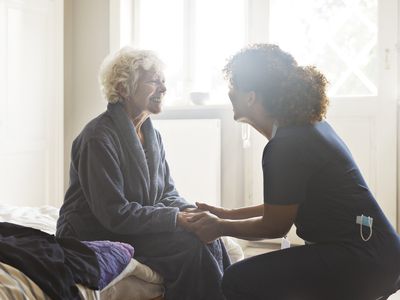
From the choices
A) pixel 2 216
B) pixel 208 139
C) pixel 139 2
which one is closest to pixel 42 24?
pixel 139 2

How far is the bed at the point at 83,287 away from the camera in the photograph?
46.4 inches

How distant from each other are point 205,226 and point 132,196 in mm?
312

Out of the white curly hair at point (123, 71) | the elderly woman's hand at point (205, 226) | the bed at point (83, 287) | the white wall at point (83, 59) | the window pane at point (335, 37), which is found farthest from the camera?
the white wall at point (83, 59)

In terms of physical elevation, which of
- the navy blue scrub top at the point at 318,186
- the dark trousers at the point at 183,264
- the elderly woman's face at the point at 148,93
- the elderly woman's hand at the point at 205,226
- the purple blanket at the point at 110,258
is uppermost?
the elderly woman's face at the point at 148,93

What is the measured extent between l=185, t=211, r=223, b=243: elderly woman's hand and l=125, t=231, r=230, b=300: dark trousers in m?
0.04

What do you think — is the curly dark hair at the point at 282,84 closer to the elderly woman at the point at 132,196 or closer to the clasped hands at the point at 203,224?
the clasped hands at the point at 203,224

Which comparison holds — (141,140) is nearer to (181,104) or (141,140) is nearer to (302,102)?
(302,102)

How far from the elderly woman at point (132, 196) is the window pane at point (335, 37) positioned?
6.09 ft

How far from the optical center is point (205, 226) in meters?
1.66

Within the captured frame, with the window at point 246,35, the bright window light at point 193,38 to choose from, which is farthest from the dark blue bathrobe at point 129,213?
the bright window light at point 193,38

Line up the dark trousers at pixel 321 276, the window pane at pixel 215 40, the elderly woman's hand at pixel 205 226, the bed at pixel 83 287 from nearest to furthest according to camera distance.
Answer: the bed at pixel 83 287 → the dark trousers at pixel 321 276 → the elderly woman's hand at pixel 205 226 → the window pane at pixel 215 40

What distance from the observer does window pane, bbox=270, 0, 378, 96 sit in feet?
11.1

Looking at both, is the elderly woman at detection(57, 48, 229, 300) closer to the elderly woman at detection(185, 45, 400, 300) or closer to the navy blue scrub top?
the elderly woman at detection(185, 45, 400, 300)

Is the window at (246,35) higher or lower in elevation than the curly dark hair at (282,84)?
higher
